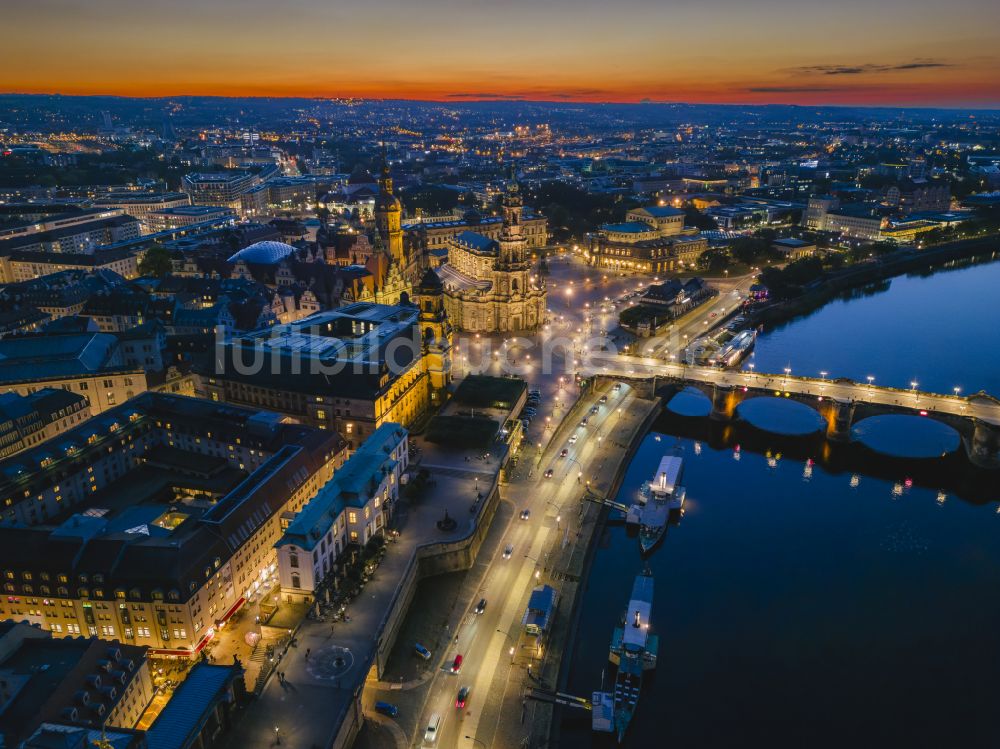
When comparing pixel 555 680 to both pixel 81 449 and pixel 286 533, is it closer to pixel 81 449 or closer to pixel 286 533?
pixel 286 533

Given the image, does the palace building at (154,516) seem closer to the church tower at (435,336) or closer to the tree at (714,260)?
the church tower at (435,336)

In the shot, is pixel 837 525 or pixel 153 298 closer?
pixel 837 525

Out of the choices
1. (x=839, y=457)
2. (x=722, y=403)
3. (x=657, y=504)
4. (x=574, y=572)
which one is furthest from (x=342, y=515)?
(x=839, y=457)

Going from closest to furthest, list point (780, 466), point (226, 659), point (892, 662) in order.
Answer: point (226, 659), point (892, 662), point (780, 466)

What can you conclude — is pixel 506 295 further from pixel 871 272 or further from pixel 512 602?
pixel 871 272

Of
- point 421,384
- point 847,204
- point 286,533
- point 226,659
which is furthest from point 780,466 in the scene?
point 847,204

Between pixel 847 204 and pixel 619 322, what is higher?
pixel 847 204

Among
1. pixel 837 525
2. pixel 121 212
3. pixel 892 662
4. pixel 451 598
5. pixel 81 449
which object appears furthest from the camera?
pixel 121 212
